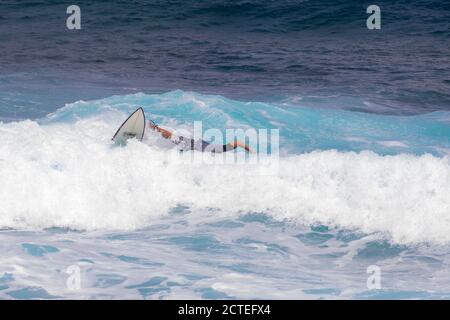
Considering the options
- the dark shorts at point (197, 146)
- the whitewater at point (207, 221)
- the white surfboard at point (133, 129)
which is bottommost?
the whitewater at point (207, 221)

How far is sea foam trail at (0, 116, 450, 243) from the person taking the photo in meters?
10.5

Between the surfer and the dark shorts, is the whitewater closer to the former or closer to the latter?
the surfer

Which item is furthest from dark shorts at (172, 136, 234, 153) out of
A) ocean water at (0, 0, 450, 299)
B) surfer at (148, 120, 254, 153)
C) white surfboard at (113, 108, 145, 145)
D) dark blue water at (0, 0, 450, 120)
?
dark blue water at (0, 0, 450, 120)

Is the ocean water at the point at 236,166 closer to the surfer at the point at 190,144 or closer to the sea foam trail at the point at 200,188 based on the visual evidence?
the sea foam trail at the point at 200,188

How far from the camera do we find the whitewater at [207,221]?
8.45 meters

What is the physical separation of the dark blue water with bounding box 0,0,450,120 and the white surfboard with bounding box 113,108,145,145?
4.85 meters

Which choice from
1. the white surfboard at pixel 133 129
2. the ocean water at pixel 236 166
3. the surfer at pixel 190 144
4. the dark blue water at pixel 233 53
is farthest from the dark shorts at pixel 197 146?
the dark blue water at pixel 233 53

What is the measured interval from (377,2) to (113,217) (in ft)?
55.3

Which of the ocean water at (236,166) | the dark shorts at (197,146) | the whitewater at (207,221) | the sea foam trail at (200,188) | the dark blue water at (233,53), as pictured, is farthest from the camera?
the dark blue water at (233,53)

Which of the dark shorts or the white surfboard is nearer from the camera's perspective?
the white surfboard

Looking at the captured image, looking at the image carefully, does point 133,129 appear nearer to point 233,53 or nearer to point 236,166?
point 236,166

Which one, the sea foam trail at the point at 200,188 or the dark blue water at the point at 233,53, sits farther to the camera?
the dark blue water at the point at 233,53

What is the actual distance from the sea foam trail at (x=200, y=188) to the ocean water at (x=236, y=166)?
0.03 meters
